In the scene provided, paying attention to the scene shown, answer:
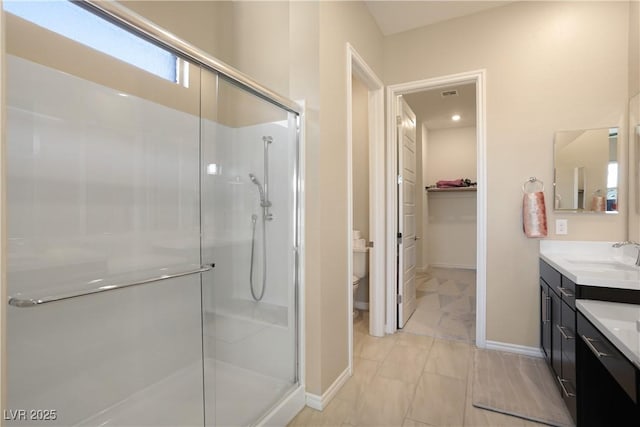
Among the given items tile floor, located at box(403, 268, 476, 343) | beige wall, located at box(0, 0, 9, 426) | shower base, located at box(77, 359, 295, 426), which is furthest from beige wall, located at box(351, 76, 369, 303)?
beige wall, located at box(0, 0, 9, 426)

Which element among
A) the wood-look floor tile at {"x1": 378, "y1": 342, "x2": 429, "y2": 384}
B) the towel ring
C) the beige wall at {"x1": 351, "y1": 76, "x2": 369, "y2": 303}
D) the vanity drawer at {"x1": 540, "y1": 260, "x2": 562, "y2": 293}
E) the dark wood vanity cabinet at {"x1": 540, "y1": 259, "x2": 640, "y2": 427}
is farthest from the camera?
the beige wall at {"x1": 351, "y1": 76, "x2": 369, "y2": 303}

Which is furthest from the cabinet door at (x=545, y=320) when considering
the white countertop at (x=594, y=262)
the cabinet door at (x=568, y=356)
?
the cabinet door at (x=568, y=356)

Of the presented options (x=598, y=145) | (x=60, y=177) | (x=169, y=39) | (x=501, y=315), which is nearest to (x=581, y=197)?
(x=598, y=145)

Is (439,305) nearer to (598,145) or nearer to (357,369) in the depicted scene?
(357,369)

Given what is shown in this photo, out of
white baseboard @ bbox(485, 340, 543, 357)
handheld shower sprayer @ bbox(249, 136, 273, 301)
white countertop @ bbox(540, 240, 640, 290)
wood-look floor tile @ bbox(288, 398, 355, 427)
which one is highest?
handheld shower sprayer @ bbox(249, 136, 273, 301)

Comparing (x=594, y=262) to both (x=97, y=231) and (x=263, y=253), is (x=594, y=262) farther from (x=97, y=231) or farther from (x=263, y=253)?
(x=97, y=231)

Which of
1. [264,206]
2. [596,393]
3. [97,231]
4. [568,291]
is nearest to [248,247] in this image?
[264,206]

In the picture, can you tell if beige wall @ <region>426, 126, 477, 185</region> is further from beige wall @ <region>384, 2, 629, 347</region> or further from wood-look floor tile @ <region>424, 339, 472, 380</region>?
wood-look floor tile @ <region>424, 339, 472, 380</region>

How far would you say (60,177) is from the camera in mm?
1634

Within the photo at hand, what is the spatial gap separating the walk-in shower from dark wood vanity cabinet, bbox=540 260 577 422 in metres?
1.51

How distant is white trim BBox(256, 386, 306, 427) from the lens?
1694 millimetres

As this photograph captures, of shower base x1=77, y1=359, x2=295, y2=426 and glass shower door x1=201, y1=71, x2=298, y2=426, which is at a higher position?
glass shower door x1=201, y1=71, x2=298, y2=426

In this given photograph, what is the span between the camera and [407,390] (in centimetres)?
211

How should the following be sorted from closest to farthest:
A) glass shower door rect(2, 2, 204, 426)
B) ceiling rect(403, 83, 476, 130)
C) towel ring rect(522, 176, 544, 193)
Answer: glass shower door rect(2, 2, 204, 426), towel ring rect(522, 176, 544, 193), ceiling rect(403, 83, 476, 130)
